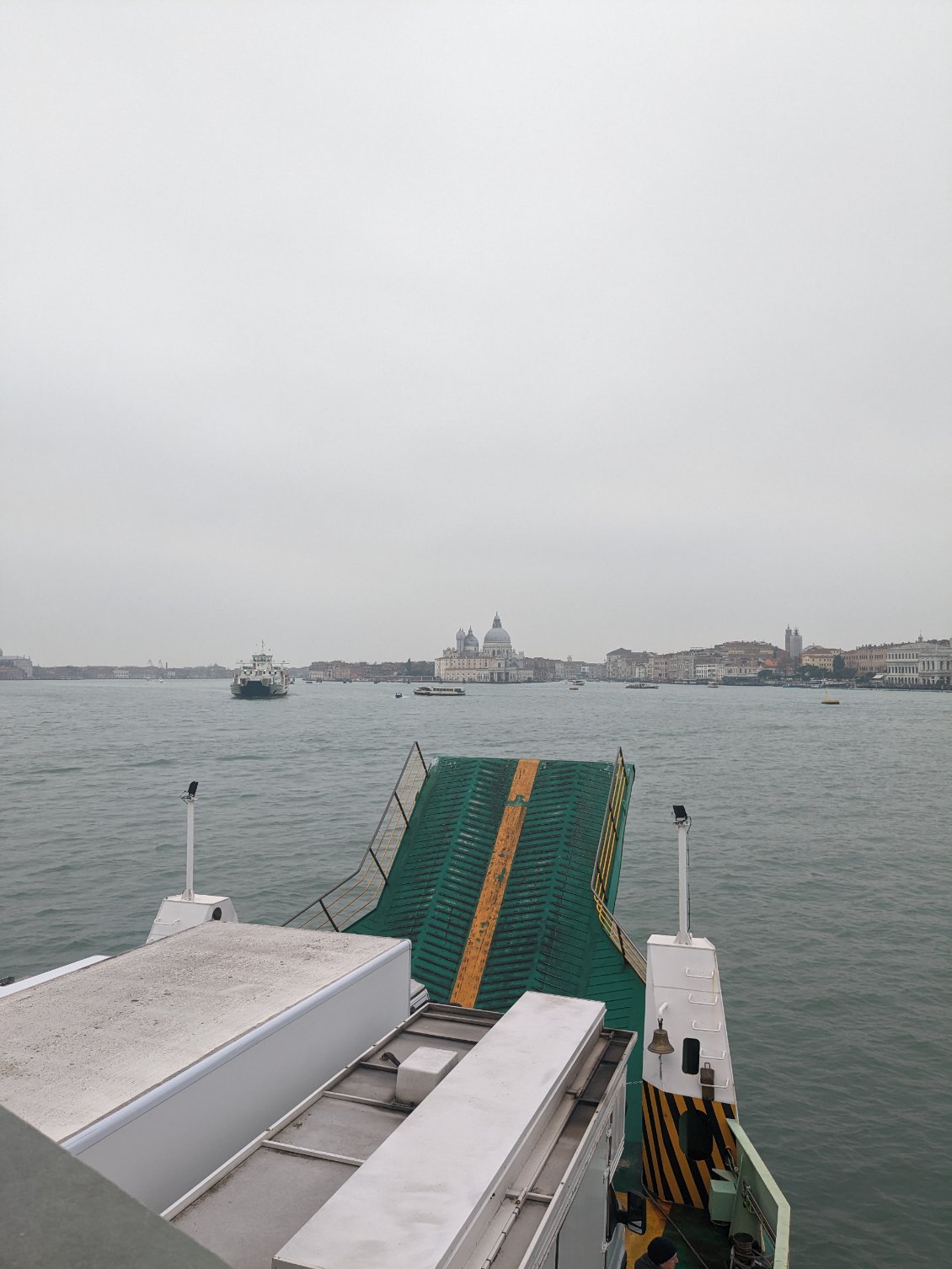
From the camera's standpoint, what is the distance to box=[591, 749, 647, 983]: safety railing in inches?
448

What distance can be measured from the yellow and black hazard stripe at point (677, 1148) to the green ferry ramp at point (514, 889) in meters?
0.82

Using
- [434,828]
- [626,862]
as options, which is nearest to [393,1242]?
[434,828]

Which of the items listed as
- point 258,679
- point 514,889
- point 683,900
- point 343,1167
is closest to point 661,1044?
point 683,900

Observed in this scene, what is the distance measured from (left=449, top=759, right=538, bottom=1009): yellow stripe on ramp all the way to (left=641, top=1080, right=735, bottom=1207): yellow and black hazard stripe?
2.65 m

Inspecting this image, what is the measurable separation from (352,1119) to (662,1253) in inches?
94.7

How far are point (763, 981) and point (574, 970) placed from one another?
703cm

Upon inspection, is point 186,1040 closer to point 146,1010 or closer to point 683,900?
point 146,1010

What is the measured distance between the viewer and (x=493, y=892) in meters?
12.7

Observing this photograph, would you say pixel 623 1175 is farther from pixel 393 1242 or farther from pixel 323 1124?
pixel 393 1242

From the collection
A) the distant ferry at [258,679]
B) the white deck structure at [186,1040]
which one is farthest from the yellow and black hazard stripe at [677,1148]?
the distant ferry at [258,679]

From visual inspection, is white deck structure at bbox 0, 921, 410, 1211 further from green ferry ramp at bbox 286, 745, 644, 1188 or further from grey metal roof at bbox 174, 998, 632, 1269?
green ferry ramp at bbox 286, 745, 644, 1188

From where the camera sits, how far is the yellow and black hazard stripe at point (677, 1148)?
804cm

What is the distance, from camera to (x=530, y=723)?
296 ft

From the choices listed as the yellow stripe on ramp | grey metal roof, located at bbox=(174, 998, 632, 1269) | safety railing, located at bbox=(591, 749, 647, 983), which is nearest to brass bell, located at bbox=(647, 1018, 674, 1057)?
grey metal roof, located at bbox=(174, 998, 632, 1269)
